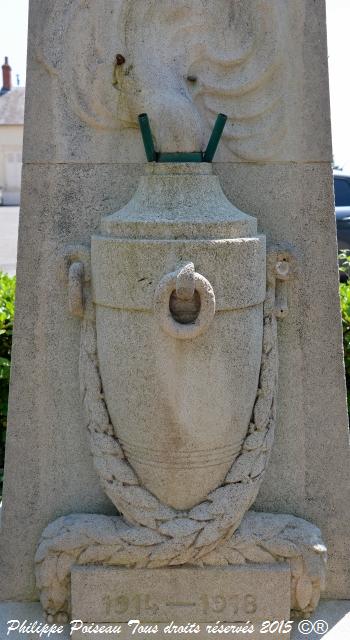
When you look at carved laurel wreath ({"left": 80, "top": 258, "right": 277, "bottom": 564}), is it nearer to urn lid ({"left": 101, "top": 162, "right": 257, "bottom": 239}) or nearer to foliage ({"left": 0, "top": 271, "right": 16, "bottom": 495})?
urn lid ({"left": 101, "top": 162, "right": 257, "bottom": 239})

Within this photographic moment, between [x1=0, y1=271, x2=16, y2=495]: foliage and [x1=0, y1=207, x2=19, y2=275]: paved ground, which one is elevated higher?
[x1=0, y1=207, x2=19, y2=275]: paved ground

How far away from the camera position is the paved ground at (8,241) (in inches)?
487

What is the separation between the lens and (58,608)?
280 cm

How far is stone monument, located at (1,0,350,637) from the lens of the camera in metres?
2.61

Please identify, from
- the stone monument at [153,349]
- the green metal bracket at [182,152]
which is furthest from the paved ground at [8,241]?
the green metal bracket at [182,152]

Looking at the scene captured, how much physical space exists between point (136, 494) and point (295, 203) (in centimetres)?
129

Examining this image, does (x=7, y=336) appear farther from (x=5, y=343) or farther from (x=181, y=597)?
(x=181, y=597)

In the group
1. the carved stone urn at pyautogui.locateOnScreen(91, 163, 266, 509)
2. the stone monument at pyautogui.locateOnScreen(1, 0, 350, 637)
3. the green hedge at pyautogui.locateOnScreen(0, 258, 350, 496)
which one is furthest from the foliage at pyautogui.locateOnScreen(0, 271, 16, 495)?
the carved stone urn at pyautogui.locateOnScreen(91, 163, 266, 509)

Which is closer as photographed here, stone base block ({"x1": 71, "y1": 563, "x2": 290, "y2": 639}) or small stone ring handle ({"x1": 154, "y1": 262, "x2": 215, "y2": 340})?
small stone ring handle ({"x1": 154, "y1": 262, "x2": 215, "y2": 340})

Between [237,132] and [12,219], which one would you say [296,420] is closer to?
[237,132]

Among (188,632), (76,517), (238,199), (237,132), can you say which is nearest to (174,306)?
(238,199)

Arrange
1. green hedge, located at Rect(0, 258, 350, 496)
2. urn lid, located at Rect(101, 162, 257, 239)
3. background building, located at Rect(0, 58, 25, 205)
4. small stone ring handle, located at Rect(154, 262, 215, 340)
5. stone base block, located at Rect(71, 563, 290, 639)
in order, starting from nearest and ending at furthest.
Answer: small stone ring handle, located at Rect(154, 262, 215, 340), urn lid, located at Rect(101, 162, 257, 239), stone base block, located at Rect(71, 563, 290, 639), green hedge, located at Rect(0, 258, 350, 496), background building, located at Rect(0, 58, 25, 205)

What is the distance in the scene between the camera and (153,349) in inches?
99.3

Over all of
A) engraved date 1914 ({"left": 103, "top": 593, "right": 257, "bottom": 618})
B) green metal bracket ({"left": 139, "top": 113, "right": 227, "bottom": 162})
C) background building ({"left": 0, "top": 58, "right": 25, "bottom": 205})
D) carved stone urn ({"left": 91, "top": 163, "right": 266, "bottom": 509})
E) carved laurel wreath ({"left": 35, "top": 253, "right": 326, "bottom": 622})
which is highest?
background building ({"left": 0, "top": 58, "right": 25, "bottom": 205})
